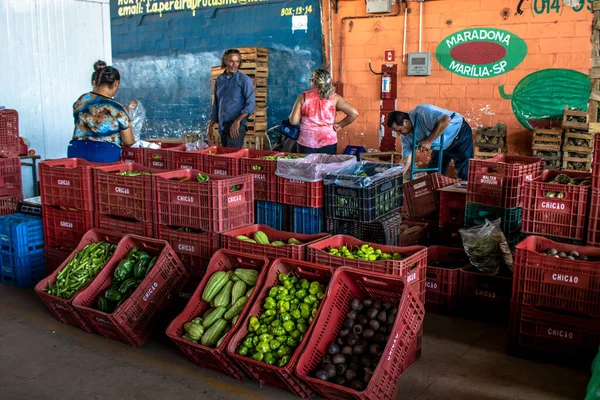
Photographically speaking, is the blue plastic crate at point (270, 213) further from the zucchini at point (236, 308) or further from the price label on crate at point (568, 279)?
the price label on crate at point (568, 279)

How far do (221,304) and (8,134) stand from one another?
412cm

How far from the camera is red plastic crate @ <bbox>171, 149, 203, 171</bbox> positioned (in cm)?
698

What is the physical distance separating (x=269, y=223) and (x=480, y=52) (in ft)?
19.6

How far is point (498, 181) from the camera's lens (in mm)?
5832

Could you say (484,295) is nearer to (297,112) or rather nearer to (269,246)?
(269,246)

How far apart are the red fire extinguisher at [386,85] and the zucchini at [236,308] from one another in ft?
25.4

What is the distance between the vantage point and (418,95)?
36.6 feet

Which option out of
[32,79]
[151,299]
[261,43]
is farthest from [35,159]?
[261,43]

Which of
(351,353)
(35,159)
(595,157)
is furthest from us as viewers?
(35,159)

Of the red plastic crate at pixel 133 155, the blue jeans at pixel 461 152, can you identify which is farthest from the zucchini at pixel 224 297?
the blue jeans at pixel 461 152

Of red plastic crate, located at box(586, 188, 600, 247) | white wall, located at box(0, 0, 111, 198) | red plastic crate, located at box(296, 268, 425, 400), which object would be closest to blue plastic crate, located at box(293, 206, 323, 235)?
red plastic crate, located at box(296, 268, 425, 400)

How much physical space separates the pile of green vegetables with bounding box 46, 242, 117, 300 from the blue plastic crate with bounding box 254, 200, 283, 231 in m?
1.61

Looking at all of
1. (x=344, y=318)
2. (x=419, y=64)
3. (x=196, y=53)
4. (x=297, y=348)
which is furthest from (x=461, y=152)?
(x=196, y=53)

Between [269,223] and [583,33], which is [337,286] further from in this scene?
[583,33]
